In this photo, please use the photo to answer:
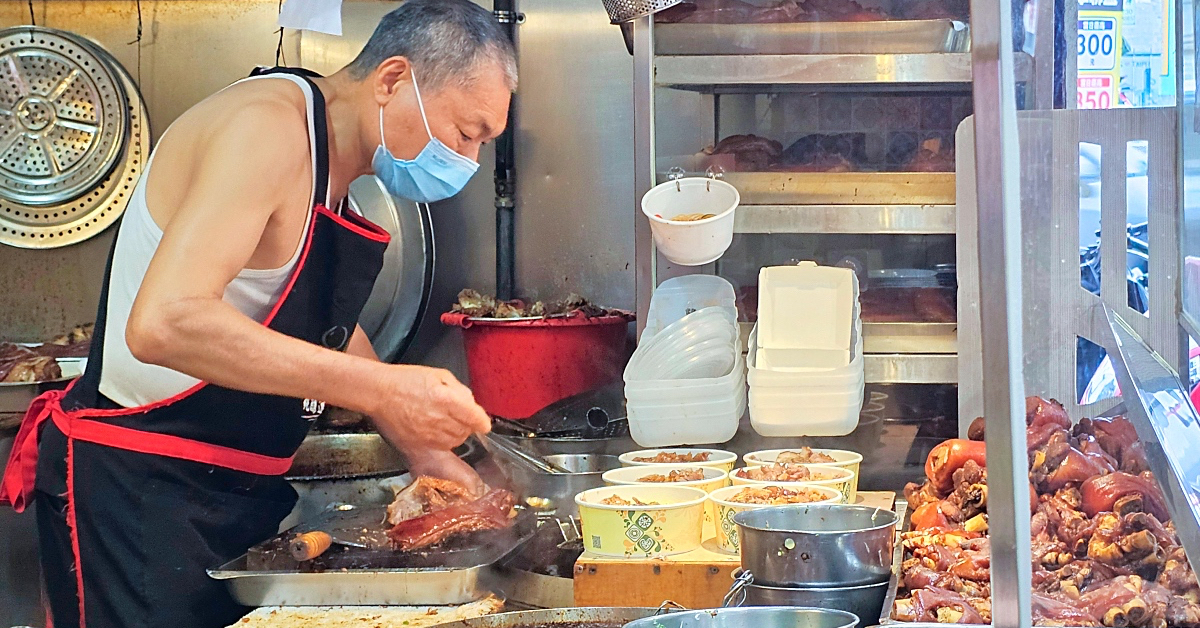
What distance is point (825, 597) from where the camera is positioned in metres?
1.61

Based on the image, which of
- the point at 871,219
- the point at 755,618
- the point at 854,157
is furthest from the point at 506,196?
the point at 755,618

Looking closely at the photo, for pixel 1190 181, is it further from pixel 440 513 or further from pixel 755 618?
pixel 440 513

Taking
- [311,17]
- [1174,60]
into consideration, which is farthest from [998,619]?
[311,17]

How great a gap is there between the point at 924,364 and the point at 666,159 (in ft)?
2.87

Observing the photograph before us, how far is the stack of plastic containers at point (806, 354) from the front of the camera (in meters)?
2.72

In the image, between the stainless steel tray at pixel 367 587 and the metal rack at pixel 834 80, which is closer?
the stainless steel tray at pixel 367 587

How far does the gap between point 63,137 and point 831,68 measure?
2.82 metres

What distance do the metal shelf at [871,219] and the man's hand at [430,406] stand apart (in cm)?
101

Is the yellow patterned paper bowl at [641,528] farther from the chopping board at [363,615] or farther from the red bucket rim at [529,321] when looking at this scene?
the red bucket rim at [529,321]

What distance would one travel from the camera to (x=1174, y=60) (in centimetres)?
224

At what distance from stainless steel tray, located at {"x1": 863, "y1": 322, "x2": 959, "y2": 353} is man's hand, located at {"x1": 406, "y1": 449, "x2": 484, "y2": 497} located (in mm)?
1074

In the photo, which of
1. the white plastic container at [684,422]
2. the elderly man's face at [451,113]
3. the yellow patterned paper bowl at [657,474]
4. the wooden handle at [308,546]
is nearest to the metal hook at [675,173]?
the elderly man's face at [451,113]

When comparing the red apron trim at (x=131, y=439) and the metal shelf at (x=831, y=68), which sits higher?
the metal shelf at (x=831, y=68)

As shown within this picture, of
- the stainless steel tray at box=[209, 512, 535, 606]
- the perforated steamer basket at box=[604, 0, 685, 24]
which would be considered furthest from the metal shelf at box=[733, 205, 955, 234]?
the stainless steel tray at box=[209, 512, 535, 606]
